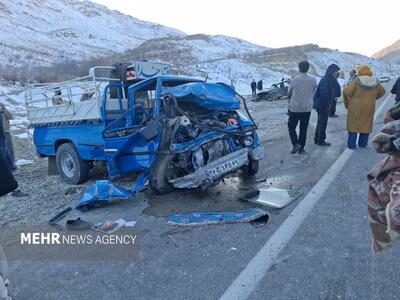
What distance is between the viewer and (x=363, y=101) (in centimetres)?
705

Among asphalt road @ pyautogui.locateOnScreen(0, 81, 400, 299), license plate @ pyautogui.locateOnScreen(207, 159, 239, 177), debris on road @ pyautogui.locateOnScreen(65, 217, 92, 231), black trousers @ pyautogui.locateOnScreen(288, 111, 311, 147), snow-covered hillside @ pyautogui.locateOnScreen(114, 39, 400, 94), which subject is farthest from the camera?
snow-covered hillside @ pyautogui.locateOnScreen(114, 39, 400, 94)

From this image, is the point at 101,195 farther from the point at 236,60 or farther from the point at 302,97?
the point at 236,60

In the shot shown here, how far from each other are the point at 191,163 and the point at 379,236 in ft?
10.1

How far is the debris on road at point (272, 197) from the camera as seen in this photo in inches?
172

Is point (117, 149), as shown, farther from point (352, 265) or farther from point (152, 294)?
point (352, 265)

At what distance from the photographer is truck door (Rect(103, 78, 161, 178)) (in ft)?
15.9

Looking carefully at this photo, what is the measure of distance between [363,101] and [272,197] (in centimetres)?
384

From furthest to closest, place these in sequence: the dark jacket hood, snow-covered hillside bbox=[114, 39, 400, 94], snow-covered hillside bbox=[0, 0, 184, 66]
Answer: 1. snow-covered hillside bbox=[0, 0, 184, 66]
2. snow-covered hillside bbox=[114, 39, 400, 94]
3. the dark jacket hood

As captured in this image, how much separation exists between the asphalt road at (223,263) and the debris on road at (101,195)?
16 cm

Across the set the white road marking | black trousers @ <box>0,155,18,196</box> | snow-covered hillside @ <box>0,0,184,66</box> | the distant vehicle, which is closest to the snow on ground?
black trousers @ <box>0,155,18,196</box>

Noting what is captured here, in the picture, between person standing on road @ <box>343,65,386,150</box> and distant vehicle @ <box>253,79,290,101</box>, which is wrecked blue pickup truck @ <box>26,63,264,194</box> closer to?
person standing on road @ <box>343,65,386,150</box>

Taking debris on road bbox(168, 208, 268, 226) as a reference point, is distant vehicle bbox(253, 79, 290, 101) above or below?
above

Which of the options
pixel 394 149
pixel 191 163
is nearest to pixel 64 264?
pixel 191 163

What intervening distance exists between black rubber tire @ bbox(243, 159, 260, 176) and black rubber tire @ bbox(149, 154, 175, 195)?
58.9 inches
